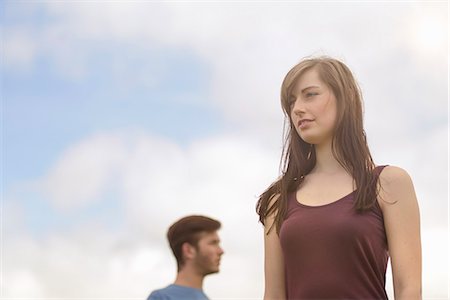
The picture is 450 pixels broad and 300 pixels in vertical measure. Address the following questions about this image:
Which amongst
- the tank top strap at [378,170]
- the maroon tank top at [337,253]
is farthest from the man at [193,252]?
the tank top strap at [378,170]

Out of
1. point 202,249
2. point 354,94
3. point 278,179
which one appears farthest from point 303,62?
point 202,249

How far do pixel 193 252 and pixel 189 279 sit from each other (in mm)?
148

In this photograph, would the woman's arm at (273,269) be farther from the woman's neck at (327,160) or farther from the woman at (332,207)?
the woman's neck at (327,160)

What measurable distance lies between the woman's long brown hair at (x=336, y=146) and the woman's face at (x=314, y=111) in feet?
0.14

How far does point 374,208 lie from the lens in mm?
5727

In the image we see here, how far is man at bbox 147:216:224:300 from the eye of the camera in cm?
478

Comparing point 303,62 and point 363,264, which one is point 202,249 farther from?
point 303,62

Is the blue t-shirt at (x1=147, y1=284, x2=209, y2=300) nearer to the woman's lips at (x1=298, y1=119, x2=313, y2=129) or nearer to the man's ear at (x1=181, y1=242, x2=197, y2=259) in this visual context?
the man's ear at (x1=181, y1=242, x2=197, y2=259)

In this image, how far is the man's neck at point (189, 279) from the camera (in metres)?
4.80

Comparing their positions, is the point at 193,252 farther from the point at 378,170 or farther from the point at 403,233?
the point at 378,170

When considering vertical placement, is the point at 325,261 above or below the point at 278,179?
below

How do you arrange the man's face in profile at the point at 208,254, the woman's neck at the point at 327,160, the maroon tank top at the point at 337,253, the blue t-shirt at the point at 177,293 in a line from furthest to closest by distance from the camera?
the woman's neck at the point at 327,160 < the maroon tank top at the point at 337,253 < the man's face in profile at the point at 208,254 < the blue t-shirt at the point at 177,293

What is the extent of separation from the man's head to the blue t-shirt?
0.13m

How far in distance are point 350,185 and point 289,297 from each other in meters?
0.84
